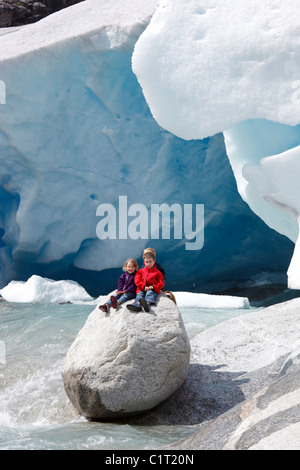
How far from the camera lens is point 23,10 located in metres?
15.3

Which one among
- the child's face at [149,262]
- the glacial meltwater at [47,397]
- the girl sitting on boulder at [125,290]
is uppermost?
the child's face at [149,262]

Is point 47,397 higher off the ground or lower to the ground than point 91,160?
lower

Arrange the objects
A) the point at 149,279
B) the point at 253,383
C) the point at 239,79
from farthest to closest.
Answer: the point at 239,79, the point at 149,279, the point at 253,383

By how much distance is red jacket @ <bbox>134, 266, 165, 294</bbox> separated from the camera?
3828mm

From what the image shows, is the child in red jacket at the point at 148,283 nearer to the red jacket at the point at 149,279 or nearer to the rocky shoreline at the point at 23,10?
the red jacket at the point at 149,279

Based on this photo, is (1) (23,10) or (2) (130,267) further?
(1) (23,10)

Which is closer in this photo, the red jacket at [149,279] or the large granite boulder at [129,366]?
the large granite boulder at [129,366]

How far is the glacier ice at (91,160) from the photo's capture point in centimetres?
795

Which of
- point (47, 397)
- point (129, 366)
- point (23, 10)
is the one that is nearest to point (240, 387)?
point (129, 366)

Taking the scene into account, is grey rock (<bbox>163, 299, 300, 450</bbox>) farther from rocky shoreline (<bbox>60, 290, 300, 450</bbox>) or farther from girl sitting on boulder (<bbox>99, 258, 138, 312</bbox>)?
girl sitting on boulder (<bbox>99, 258, 138, 312</bbox>)

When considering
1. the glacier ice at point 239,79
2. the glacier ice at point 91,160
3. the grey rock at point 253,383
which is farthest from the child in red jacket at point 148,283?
the glacier ice at point 91,160

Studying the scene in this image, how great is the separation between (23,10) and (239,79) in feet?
40.8

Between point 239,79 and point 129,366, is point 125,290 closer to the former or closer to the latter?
point 129,366

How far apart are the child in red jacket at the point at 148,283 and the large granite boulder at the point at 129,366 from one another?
10 centimetres
